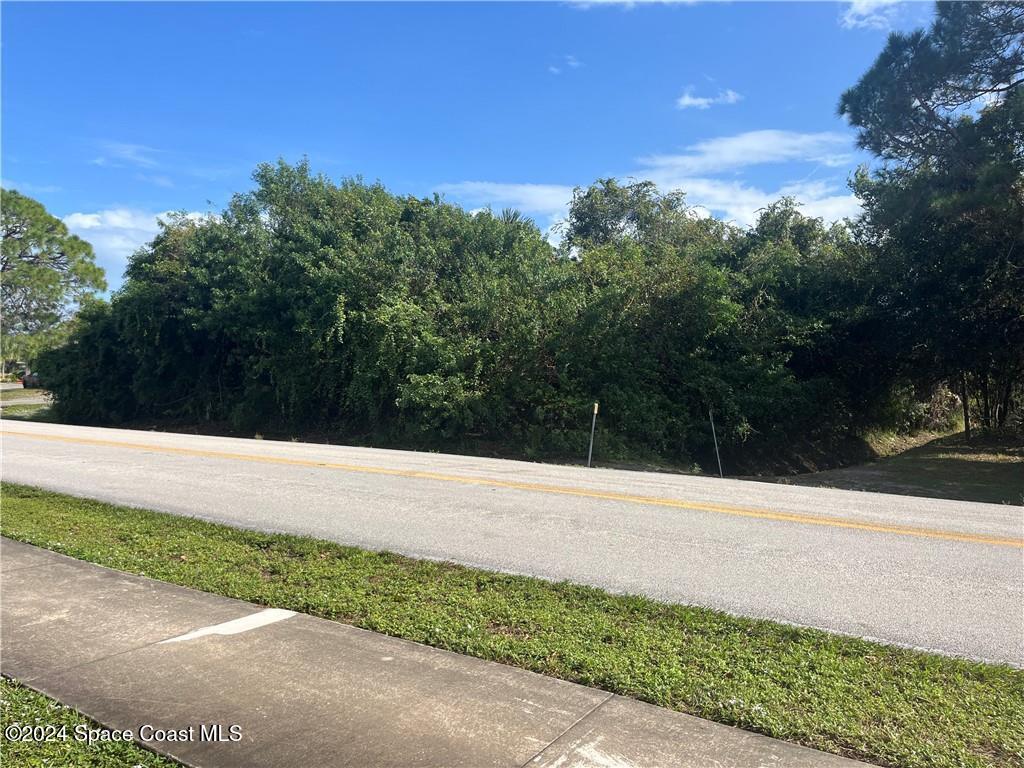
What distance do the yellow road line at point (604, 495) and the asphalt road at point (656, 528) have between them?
5 centimetres

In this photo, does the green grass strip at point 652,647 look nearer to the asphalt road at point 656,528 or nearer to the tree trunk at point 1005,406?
the asphalt road at point 656,528

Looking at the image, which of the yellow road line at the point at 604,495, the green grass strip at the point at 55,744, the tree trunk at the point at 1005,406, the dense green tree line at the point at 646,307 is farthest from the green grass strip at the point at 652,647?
the tree trunk at the point at 1005,406

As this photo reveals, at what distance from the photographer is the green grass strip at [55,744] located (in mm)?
2957

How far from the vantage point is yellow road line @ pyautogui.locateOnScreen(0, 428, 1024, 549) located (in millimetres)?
7588

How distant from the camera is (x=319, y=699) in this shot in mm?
3504

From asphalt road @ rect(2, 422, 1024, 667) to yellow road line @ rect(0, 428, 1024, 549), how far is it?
1.8 inches

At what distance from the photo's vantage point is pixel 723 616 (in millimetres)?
4793

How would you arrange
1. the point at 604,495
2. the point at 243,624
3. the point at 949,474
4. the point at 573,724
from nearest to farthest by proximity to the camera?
the point at 573,724
the point at 243,624
the point at 604,495
the point at 949,474

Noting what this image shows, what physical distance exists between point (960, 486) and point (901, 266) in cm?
614

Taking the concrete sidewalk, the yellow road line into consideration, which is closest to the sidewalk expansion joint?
the concrete sidewalk

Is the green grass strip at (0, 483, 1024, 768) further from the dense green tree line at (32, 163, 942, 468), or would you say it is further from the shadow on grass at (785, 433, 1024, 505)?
the shadow on grass at (785, 433, 1024, 505)

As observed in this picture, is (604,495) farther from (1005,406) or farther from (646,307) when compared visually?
(1005,406)

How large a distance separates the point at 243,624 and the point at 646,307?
16.4m

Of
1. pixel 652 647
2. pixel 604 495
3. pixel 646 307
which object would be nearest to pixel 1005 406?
pixel 646 307
